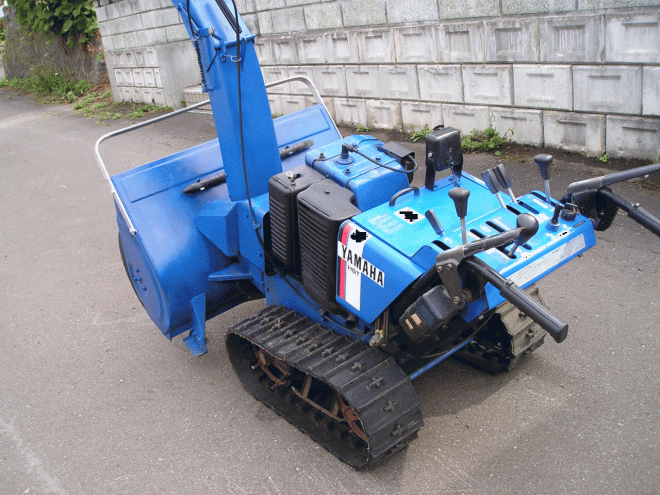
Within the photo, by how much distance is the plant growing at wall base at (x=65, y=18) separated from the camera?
17.5 meters

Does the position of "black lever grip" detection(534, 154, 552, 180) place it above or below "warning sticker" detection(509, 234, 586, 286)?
above

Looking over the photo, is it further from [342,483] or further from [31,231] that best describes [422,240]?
[31,231]

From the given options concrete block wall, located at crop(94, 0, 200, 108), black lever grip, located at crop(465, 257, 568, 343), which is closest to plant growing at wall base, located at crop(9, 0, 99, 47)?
concrete block wall, located at crop(94, 0, 200, 108)

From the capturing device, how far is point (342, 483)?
337 cm

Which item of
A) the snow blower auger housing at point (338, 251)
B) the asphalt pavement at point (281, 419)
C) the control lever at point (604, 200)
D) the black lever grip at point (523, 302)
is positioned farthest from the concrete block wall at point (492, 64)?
the black lever grip at point (523, 302)

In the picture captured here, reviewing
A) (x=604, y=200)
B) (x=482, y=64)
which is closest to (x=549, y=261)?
(x=604, y=200)

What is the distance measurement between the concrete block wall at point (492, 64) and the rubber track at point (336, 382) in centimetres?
436

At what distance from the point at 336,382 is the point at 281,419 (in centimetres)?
87

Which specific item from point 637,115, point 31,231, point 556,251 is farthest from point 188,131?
point 556,251

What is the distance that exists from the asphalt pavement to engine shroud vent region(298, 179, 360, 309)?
0.93 meters

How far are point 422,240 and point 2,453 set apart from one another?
117 inches

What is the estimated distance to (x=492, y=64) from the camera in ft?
24.7

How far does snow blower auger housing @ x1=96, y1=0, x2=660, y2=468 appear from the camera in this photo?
296 centimetres

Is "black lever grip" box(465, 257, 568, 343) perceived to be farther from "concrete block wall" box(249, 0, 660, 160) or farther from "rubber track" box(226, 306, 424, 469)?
"concrete block wall" box(249, 0, 660, 160)
